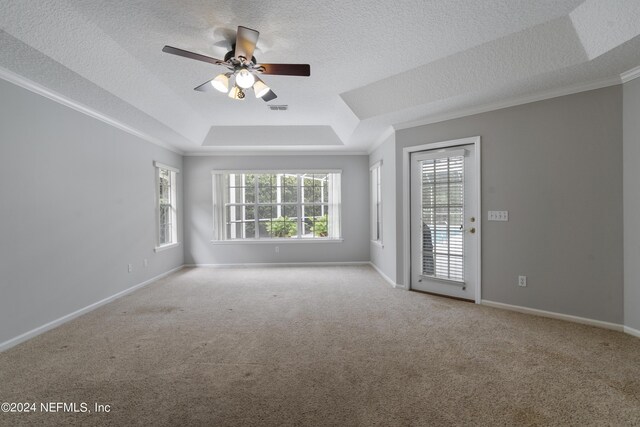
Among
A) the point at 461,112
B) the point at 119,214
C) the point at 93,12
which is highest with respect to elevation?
the point at 93,12

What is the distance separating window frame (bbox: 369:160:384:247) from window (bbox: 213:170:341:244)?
2.29 ft

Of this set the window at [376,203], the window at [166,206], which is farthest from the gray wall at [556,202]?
the window at [166,206]

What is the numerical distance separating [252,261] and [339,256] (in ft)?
6.03

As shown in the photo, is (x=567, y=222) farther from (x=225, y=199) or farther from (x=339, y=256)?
(x=225, y=199)

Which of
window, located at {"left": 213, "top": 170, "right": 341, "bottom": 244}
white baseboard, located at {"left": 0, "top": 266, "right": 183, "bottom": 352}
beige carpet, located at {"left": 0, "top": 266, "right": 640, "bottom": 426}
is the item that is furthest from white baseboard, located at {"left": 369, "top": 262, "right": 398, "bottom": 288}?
white baseboard, located at {"left": 0, "top": 266, "right": 183, "bottom": 352}

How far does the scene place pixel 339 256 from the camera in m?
6.19

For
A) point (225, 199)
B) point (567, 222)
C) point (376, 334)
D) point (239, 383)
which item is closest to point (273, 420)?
point (239, 383)

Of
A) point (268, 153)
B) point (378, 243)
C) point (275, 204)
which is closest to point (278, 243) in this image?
point (275, 204)

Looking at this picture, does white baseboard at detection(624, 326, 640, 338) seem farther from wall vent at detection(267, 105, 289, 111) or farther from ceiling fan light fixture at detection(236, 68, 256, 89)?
wall vent at detection(267, 105, 289, 111)

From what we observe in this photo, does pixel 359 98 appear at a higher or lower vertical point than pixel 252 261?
higher

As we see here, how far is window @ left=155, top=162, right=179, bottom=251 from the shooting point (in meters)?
5.15

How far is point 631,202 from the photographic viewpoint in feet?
9.02

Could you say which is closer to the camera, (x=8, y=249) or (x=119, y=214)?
(x=8, y=249)

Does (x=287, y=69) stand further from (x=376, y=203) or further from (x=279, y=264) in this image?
(x=279, y=264)
